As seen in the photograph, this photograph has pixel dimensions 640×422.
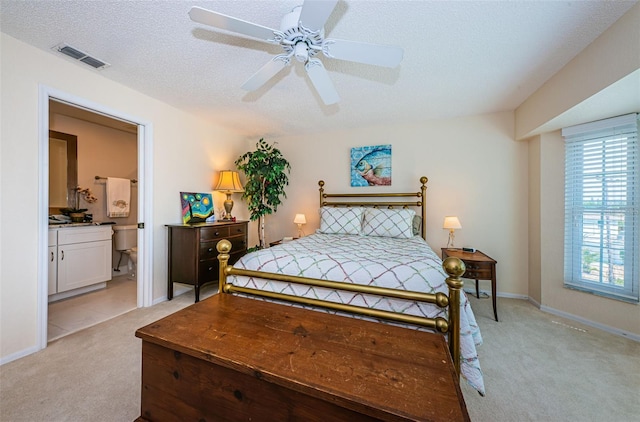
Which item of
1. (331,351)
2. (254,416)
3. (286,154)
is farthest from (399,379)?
(286,154)

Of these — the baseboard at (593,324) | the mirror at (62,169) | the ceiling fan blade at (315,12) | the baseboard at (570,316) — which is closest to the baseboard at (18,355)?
the mirror at (62,169)

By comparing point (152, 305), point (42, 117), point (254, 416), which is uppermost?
point (42, 117)

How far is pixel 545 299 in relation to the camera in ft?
9.43

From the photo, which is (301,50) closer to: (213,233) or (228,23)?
(228,23)

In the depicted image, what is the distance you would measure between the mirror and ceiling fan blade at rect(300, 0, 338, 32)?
4208 mm

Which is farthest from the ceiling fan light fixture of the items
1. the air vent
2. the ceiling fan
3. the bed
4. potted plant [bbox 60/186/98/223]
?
potted plant [bbox 60/186/98/223]

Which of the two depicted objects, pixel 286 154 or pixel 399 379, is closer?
pixel 399 379

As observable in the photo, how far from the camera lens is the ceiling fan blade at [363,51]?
1.48 metres

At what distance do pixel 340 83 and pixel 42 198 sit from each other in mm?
Result: 2939

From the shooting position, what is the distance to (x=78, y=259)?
329 centimetres

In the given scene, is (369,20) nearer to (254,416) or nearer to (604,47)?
(604,47)

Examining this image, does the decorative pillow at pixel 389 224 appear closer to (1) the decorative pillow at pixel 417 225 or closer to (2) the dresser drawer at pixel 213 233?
(1) the decorative pillow at pixel 417 225

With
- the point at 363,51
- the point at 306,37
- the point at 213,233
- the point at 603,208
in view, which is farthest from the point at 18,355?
the point at 603,208

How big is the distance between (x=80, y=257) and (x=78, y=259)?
32 millimetres
